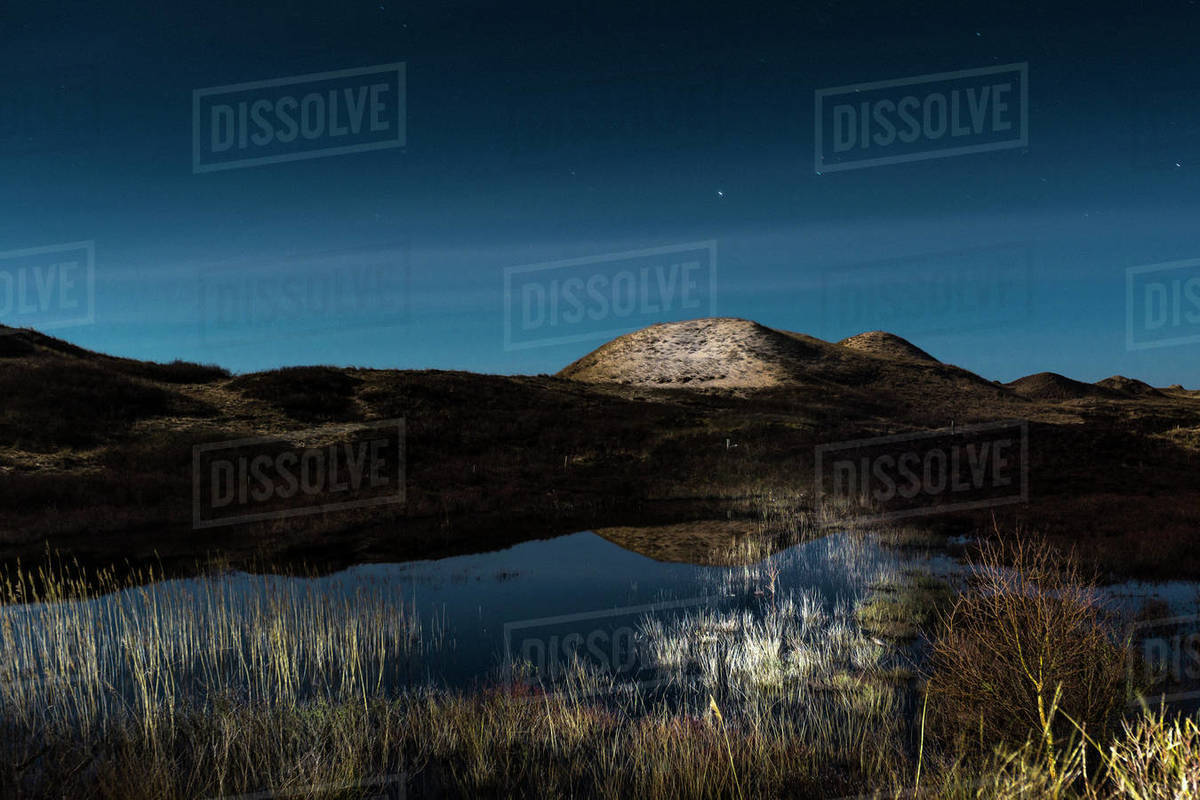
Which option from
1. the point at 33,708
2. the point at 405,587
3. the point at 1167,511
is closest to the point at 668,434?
the point at 1167,511

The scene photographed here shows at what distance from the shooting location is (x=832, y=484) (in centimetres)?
2628

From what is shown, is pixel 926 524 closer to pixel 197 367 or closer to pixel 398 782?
pixel 398 782

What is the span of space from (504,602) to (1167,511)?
55.7 feet

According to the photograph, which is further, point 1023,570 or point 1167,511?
point 1167,511
